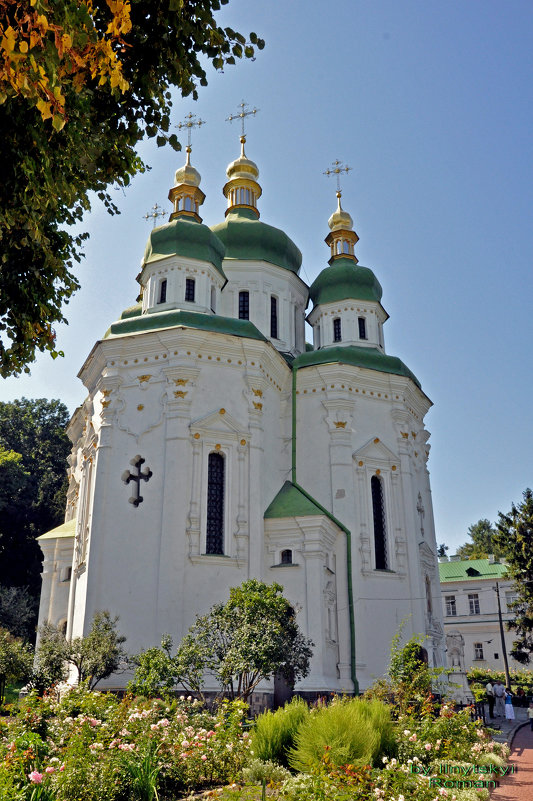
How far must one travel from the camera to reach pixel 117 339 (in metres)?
20.5

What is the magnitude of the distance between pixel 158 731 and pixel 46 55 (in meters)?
7.31

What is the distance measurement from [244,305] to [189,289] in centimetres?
296

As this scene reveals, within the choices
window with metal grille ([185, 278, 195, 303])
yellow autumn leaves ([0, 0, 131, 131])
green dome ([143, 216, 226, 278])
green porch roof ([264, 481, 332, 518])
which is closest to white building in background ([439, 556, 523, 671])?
green porch roof ([264, 481, 332, 518])

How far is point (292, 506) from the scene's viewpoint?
20234 mm

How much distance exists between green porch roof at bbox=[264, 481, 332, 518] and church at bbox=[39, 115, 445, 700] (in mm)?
60

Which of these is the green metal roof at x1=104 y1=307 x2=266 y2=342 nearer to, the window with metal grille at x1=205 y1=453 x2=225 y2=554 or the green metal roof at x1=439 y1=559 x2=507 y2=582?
the window with metal grille at x1=205 y1=453 x2=225 y2=554

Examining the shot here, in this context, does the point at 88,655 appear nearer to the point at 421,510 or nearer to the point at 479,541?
the point at 421,510

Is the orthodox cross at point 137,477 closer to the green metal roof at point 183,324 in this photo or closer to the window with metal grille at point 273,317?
the green metal roof at point 183,324

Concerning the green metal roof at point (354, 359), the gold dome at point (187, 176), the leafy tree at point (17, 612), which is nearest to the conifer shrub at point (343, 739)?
the green metal roof at point (354, 359)

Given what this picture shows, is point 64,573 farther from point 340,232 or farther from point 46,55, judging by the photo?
point 46,55

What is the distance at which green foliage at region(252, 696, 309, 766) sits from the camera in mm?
9391

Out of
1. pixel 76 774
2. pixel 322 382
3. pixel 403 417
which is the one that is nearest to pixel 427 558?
pixel 403 417

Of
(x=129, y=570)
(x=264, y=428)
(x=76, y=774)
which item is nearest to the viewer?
(x=76, y=774)

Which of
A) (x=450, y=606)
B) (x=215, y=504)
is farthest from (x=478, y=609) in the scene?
(x=215, y=504)
